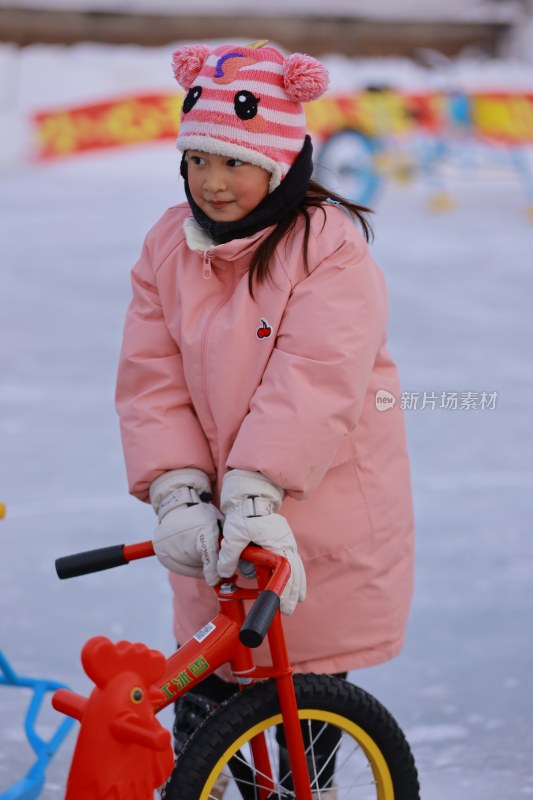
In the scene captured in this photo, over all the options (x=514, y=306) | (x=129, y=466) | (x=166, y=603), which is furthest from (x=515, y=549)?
(x=514, y=306)

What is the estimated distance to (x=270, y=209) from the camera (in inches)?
55.1

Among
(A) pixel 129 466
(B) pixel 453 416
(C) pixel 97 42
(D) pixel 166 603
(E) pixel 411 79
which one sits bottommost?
(D) pixel 166 603

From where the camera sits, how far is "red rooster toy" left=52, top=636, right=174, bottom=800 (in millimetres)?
1134

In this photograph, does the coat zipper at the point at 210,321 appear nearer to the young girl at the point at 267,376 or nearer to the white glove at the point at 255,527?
the young girl at the point at 267,376

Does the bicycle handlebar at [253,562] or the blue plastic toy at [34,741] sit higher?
the bicycle handlebar at [253,562]

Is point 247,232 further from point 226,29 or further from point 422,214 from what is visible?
point 226,29

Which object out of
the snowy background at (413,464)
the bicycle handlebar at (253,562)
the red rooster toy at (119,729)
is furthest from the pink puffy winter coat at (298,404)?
the snowy background at (413,464)

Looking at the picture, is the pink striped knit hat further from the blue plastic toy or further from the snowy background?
the snowy background

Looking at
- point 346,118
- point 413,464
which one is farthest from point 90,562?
point 346,118

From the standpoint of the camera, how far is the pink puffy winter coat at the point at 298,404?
1339 mm

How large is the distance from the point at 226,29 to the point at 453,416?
301 inches

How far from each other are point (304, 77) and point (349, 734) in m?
0.82

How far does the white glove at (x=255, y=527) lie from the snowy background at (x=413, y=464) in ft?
2.33

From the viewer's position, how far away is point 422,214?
22.6 feet
